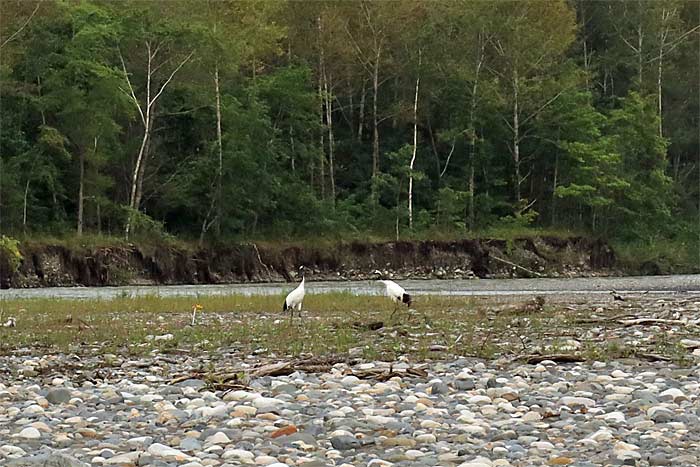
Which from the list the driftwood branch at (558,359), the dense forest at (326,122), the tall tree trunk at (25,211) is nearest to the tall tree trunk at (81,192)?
the dense forest at (326,122)

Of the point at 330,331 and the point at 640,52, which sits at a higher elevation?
the point at 640,52

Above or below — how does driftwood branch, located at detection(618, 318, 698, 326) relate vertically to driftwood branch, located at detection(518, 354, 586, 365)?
above

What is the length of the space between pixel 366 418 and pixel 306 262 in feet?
126

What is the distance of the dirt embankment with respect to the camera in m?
41.0

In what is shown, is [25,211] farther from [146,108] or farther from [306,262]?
[306,262]

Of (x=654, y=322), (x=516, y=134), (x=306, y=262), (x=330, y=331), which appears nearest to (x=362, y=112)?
(x=516, y=134)

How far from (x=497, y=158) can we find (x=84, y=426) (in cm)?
4871

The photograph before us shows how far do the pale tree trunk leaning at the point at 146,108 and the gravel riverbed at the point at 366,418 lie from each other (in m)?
34.3

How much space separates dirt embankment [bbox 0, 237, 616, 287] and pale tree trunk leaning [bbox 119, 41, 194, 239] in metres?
2.24

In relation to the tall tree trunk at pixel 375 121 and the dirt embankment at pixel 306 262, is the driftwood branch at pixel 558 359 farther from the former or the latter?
the tall tree trunk at pixel 375 121

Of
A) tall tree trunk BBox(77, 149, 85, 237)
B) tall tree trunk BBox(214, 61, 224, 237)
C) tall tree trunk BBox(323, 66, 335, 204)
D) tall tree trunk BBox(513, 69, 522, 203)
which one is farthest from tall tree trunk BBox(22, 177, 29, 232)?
tall tree trunk BBox(513, 69, 522, 203)

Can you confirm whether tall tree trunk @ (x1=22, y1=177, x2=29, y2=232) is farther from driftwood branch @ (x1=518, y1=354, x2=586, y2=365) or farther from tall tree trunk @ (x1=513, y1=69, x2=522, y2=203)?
driftwood branch @ (x1=518, y1=354, x2=586, y2=365)

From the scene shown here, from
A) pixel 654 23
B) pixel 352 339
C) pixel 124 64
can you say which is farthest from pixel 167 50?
pixel 352 339

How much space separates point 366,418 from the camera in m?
7.70
